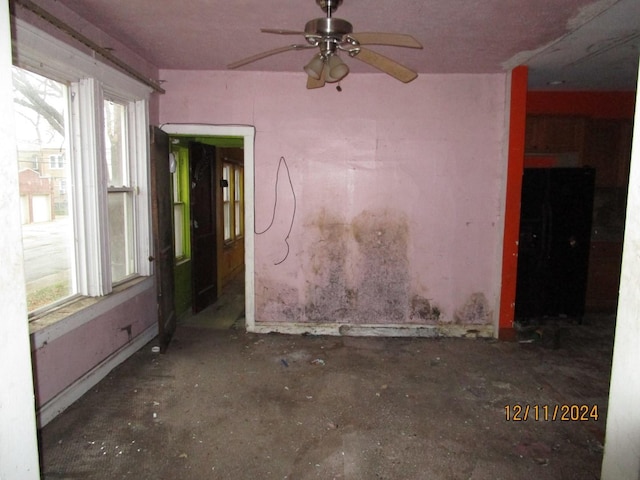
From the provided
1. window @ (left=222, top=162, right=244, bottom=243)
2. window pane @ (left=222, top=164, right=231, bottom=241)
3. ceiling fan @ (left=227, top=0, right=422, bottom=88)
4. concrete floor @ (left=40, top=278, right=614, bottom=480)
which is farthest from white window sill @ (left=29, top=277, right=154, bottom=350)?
window pane @ (left=222, top=164, right=231, bottom=241)

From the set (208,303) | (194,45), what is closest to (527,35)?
(194,45)

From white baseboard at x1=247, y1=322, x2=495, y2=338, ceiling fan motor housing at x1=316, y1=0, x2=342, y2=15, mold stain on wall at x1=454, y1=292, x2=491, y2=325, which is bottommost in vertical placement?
white baseboard at x1=247, y1=322, x2=495, y2=338

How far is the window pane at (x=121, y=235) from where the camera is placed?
11.3 ft

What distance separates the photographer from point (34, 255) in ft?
8.45

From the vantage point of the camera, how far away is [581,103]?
478 centimetres

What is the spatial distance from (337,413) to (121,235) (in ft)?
8.11

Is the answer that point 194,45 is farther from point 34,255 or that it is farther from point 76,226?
point 34,255

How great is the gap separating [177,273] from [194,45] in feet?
8.29

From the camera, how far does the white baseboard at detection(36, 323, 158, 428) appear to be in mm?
2496

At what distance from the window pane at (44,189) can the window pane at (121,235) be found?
1.62ft

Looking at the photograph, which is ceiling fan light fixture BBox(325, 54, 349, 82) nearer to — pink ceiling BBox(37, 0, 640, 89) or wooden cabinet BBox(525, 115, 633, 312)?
pink ceiling BBox(37, 0, 640, 89)

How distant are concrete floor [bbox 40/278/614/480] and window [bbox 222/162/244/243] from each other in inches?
116

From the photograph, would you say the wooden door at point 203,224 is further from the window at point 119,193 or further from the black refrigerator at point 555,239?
the black refrigerator at point 555,239

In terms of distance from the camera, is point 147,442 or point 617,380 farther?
point 147,442
